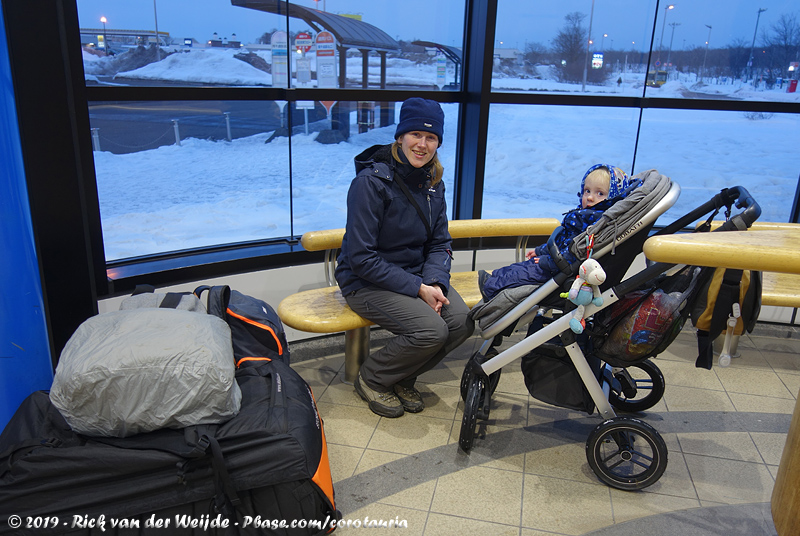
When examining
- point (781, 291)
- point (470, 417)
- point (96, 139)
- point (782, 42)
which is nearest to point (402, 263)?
point (470, 417)

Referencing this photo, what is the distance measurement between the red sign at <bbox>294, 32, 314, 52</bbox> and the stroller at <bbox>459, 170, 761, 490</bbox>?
6.28 ft

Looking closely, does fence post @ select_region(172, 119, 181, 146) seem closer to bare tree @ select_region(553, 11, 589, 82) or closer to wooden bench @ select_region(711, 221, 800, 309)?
bare tree @ select_region(553, 11, 589, 82)

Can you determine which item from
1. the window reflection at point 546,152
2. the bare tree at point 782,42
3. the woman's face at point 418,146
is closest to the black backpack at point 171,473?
the woman's face at point 418,146

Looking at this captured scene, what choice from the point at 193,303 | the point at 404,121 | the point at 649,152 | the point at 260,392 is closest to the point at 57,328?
the point at 193,303

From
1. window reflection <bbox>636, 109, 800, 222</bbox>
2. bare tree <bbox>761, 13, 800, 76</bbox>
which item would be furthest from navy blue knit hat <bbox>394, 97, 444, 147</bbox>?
bare tree <bbox>761, 13, 800, 76</bbox>

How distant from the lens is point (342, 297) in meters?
3.06

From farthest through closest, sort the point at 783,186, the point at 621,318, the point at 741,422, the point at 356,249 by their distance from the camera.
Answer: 1. the point at 783,186
2. the point at 741,422
3. the point at 356,249
4. the point at 621,318

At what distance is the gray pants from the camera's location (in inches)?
108

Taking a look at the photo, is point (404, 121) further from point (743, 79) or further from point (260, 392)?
point (743, 79)

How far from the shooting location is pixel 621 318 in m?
2.36

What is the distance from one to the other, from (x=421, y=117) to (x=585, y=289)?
3.53 feet

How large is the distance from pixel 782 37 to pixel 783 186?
1059 mm

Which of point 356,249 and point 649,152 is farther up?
point 649,152

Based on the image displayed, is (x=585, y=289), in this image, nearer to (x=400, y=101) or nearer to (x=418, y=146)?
(x=418, y=146)
